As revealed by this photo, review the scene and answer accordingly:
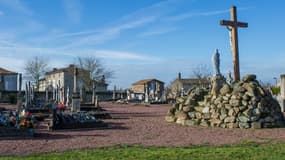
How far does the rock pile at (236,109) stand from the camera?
14.5 metres

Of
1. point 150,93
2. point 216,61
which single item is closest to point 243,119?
point 216,61

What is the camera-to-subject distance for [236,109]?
14750mm

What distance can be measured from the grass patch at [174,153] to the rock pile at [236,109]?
5.59 meters

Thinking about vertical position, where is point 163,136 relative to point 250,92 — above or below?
below

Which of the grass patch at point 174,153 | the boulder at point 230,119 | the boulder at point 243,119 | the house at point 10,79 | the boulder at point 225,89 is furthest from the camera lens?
the house at point 10,79

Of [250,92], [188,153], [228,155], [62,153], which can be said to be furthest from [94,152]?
[250,92]

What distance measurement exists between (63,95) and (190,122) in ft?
65.4

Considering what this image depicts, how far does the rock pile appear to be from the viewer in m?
14.5

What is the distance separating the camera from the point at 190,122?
1565 centimetres

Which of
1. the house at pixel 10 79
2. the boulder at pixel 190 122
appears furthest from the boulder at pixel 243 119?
the house at pixel 10 79

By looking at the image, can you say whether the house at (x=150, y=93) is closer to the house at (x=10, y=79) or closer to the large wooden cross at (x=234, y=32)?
the house at (x=10, y=79)

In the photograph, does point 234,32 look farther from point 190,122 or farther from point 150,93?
point 150,93

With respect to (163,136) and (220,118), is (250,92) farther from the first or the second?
(163,136)

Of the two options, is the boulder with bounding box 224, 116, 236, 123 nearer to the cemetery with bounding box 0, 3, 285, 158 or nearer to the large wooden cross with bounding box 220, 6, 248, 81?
the cemetery with bounding box 0, 3, 285, 158
